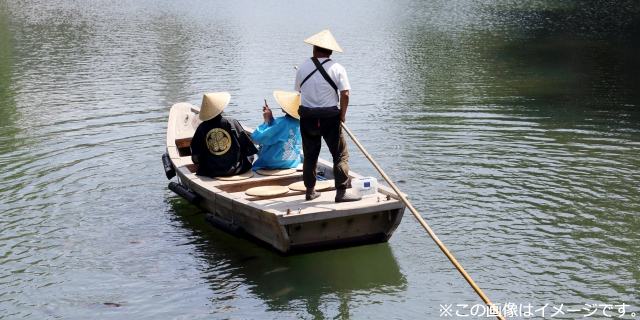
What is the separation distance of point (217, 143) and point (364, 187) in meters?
2.20

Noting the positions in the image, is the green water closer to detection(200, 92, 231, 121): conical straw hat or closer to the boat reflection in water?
the boat reflection in water

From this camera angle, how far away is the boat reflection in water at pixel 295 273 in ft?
22.1

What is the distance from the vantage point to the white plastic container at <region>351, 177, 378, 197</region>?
745 centimetres

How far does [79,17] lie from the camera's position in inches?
1273

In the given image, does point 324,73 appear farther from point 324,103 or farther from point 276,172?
point 276,172

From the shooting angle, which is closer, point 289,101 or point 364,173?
point 289,101

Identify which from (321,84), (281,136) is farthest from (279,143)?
(321,84)

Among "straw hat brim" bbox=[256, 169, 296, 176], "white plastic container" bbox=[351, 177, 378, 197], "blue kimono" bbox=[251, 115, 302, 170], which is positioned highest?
"blue kimono" bbox=[251, 115, 302, 170]

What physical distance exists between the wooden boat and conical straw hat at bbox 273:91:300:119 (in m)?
0.86

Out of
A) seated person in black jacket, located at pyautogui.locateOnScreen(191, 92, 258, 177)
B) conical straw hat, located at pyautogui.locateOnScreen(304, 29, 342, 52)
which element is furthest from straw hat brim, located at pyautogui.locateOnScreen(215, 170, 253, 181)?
conical straw hat, located at pyautogui.locateOnScreen(304, 29, 342, 52)

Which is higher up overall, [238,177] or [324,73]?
[324,73]

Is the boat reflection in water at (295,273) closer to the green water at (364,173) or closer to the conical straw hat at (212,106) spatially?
the green water at (364,173)

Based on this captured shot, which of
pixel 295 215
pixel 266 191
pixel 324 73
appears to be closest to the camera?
pixel 295 215

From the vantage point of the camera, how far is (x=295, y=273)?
7.28 meters
